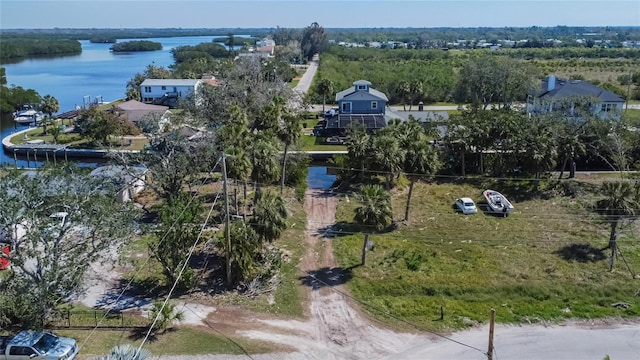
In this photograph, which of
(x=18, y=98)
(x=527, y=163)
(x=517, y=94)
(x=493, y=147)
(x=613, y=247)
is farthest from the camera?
(x=18, y=98)

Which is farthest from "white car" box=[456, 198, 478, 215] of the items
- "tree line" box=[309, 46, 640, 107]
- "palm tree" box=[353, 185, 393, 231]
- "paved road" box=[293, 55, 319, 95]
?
"paved road" box=[293, 55, 319, 95]

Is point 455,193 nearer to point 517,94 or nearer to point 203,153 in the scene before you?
point 203,153

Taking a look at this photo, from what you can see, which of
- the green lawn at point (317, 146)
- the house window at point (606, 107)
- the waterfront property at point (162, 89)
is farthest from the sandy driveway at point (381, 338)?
the waterfront property at point (162, 89)

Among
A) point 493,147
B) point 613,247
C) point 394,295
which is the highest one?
point 493,147

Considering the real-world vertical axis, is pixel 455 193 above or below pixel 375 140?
below

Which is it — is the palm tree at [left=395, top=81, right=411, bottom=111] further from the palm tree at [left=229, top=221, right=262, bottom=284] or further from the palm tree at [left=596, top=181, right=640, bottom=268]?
the palm tree at [left=229, top=221, right=262, bottom=284]

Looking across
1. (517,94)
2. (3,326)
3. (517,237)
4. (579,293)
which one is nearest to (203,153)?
(3,326)
